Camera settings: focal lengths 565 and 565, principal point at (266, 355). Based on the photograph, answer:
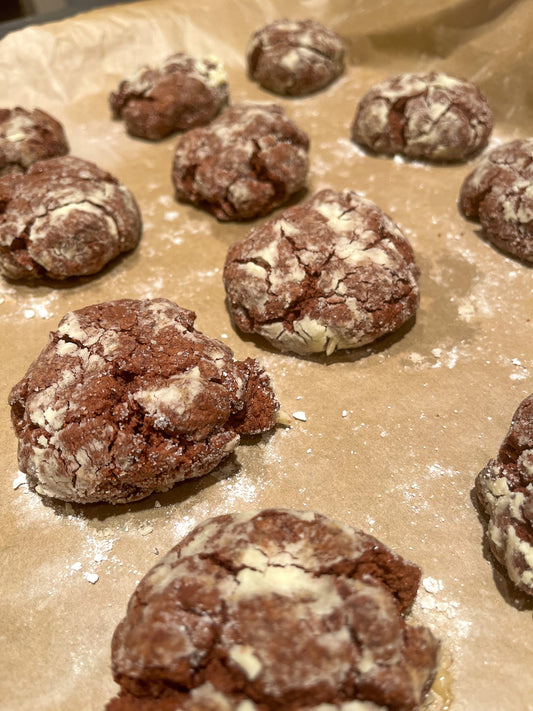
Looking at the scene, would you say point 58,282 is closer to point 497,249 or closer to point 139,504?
point 139,504

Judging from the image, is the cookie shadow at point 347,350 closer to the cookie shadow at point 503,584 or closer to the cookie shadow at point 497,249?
the cookie shadow at point 497,249

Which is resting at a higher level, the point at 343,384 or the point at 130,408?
the point at 130,408

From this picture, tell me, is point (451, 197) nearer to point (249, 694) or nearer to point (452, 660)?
point (452, 660)

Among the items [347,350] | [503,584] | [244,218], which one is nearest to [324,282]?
[347,350]

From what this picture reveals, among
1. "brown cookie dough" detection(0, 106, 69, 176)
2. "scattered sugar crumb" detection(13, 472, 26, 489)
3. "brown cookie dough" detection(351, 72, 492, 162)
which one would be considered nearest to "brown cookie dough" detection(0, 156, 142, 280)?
"brown cookie dough" detection(0, 106, 69, 176)

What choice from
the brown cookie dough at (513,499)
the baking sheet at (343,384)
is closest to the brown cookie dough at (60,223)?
the baking sheet at (343,384)

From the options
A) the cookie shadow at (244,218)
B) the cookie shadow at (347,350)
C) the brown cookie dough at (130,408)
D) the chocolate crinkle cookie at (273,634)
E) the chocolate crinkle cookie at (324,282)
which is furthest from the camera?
the cookie shadow at (244,218)

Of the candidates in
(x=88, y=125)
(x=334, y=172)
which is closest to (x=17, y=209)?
(x=88, y=125)
